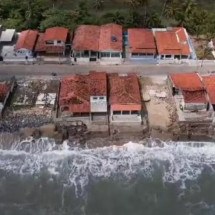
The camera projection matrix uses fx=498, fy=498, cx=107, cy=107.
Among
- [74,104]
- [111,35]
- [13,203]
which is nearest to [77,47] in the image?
[111,35]

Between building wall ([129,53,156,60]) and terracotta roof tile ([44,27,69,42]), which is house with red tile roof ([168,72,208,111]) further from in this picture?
terracotta roof tile ([44,27,69,42])

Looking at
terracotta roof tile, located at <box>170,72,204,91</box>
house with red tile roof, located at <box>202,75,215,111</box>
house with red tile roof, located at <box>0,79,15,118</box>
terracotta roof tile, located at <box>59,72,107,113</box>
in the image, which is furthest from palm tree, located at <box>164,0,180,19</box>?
house with red tile roof, located at <box>0,79,15,118</box>

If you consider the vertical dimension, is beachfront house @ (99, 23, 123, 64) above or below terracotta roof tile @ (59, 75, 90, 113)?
above

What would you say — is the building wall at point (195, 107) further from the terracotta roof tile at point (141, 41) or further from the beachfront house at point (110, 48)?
the beachfront house at point (110, 48)

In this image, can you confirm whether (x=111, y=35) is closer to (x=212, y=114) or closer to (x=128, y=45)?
(x=128, y=45)

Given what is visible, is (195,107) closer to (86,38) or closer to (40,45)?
(86,38)
